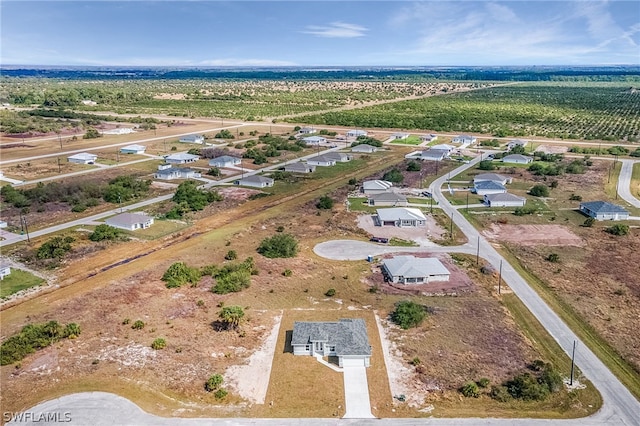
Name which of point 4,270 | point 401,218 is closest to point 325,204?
point 401,218

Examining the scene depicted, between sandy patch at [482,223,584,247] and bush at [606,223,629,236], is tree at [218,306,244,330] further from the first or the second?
bush at [606,223,629,236]

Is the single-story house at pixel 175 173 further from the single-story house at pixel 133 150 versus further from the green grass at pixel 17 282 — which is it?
the green grass at pixel 17 282

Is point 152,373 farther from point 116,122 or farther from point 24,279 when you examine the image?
point 116,122

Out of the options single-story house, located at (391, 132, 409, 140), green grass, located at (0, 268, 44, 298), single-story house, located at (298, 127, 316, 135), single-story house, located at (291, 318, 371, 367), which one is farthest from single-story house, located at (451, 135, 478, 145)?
green grass, located at (0, 268, 44, 298)

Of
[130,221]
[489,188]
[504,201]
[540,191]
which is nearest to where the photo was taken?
[130,221]

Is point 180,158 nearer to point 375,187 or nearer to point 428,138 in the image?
point 375,187

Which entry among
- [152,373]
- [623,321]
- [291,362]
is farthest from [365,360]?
[623,321]
